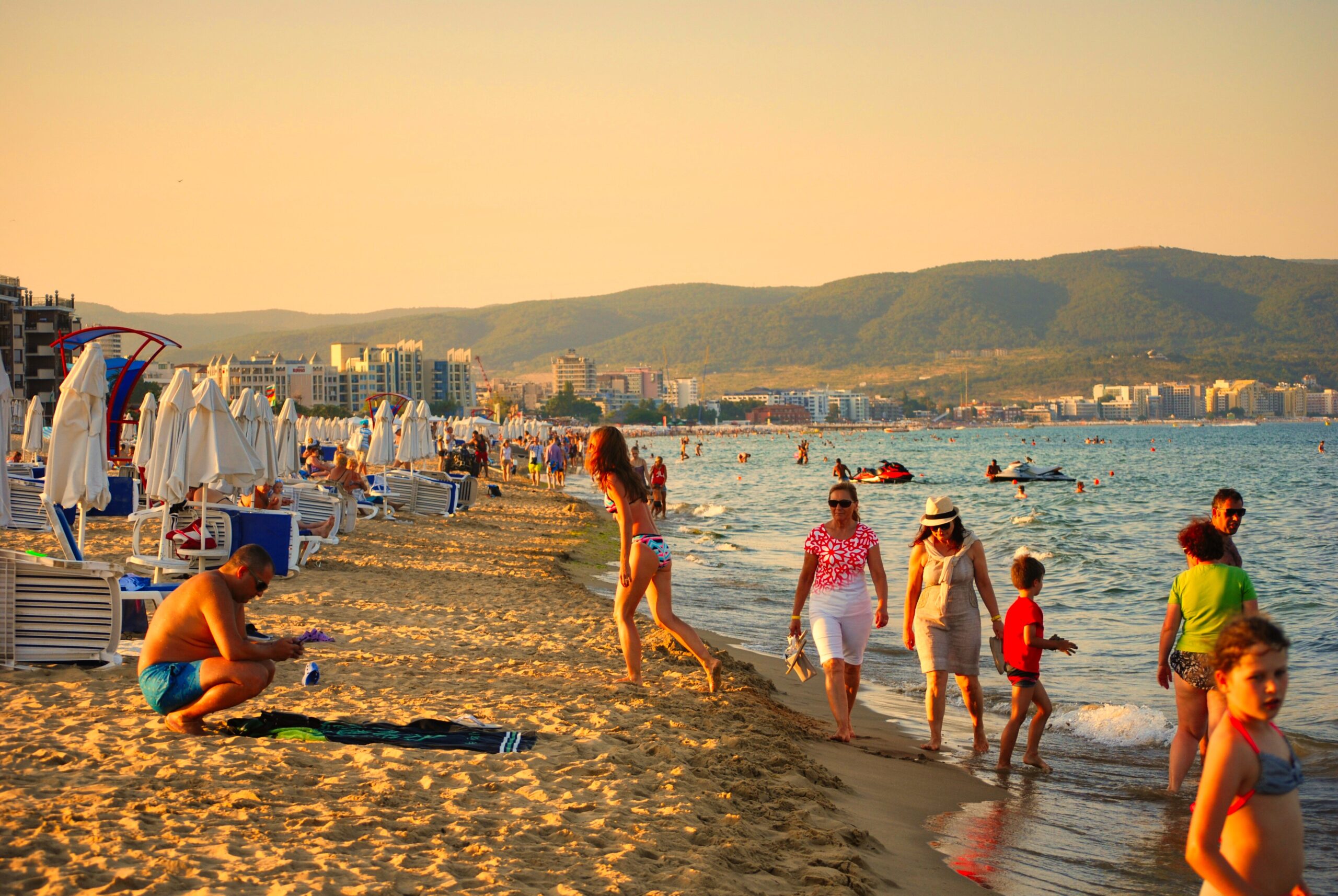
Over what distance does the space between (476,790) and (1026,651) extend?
2934 mm

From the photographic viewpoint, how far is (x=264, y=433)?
38.4ft

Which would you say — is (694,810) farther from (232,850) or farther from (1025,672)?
(1025,672)

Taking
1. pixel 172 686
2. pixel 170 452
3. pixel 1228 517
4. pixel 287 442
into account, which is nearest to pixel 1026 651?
pixel 1228 517

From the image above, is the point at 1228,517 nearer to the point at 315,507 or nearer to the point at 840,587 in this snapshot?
the point at 840,587

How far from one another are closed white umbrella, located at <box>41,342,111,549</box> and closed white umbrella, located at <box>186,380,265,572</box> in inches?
29.6

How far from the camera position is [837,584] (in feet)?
17.6

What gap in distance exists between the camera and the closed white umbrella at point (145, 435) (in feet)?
38.1

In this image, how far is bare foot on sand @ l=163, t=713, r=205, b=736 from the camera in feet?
14.2

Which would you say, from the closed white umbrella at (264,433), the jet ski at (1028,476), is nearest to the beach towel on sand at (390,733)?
the closed white umbrella at (264,433)

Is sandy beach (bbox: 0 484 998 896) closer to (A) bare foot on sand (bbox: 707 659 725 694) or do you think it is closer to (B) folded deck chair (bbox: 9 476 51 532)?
(A) bare foot on sand (bbox: 707 659 725 694)

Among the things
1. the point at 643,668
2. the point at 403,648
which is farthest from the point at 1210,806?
the point at 403,648

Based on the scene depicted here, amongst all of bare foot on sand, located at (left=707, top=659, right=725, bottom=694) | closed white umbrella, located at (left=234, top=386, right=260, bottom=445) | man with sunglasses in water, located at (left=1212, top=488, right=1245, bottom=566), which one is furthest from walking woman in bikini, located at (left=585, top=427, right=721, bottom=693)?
closed white umbrella, located at (left=234, top=386, right=260, bottom=445)

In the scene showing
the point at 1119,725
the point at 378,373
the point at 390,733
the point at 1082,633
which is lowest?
the point at 1082,633

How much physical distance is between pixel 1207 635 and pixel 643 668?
3.32 m
